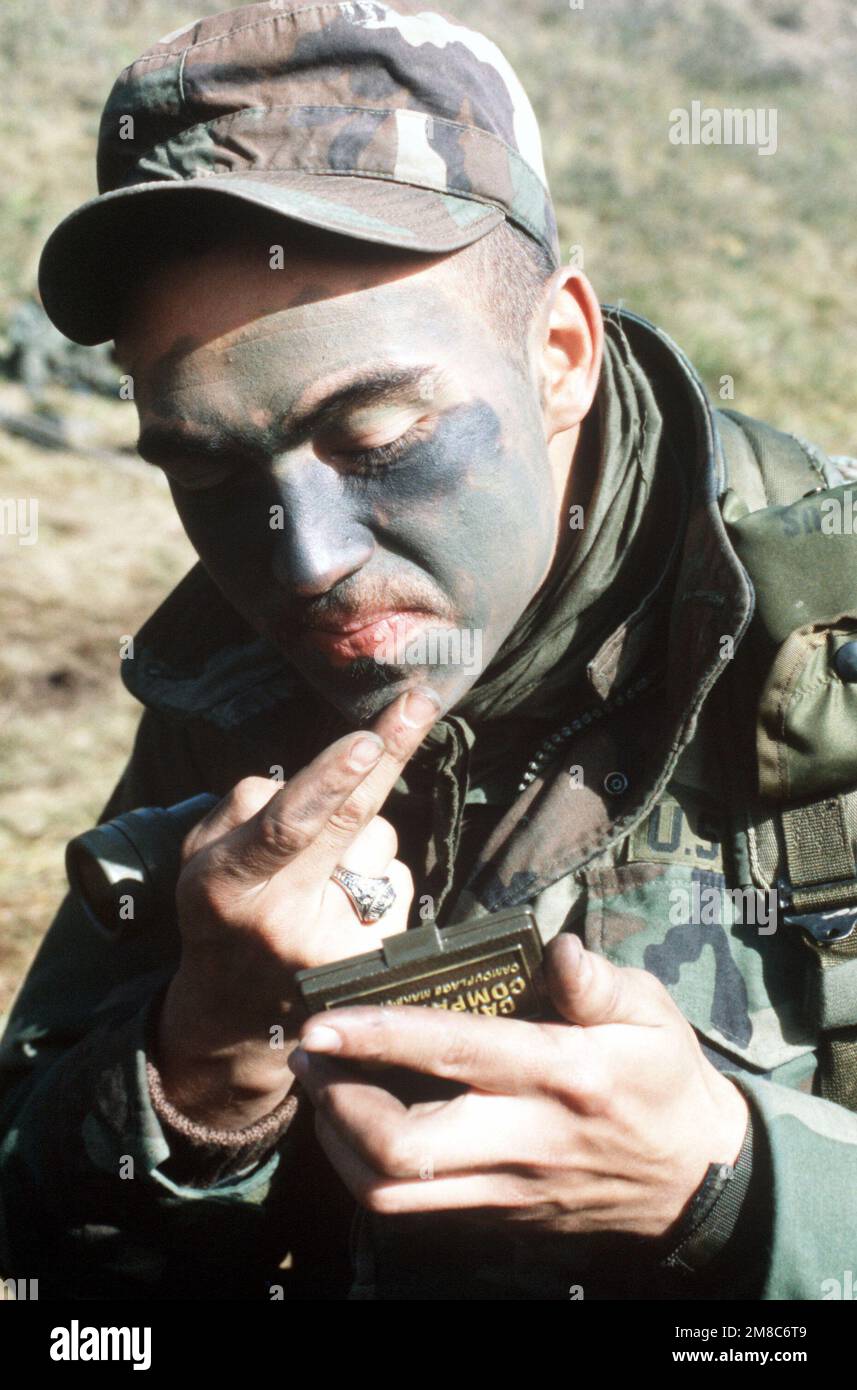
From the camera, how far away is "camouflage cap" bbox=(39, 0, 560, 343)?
2211 mm

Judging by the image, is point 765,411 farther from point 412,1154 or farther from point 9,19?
point 9,19

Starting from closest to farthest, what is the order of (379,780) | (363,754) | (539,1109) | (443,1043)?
(443,1043)
(539,1109)
(363,754)
(379,780)

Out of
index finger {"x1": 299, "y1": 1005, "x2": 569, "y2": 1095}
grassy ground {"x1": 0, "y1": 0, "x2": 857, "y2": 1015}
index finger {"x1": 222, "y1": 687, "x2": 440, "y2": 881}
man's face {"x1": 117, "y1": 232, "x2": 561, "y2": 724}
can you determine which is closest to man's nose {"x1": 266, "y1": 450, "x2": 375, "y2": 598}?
man's face {"x1": 117, "y1": 232, "x2": 561, "y2": 724}

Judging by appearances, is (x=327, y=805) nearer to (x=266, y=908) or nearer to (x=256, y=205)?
(x=266, y=908)

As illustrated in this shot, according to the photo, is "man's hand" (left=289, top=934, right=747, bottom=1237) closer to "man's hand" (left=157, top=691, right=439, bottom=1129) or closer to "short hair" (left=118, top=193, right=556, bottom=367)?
"man's hand" (left=157, top=691, right=439, bottom=1129)

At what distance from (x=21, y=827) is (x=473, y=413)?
3632 mm

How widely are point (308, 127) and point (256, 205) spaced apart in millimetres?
245

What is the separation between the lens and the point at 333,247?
7.22 feet

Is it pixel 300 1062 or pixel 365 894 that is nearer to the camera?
pixel 300 1062

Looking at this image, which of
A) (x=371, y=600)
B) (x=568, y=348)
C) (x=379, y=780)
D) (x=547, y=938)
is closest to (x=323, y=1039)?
(x=379, y=780)

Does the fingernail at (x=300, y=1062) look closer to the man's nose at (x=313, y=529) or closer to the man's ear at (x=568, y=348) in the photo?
the man's nose at (x=313, y=529)
